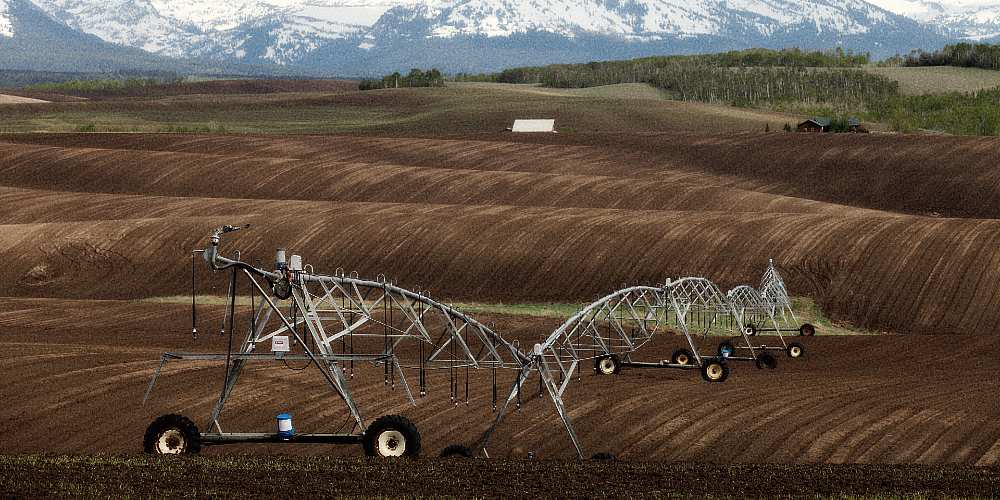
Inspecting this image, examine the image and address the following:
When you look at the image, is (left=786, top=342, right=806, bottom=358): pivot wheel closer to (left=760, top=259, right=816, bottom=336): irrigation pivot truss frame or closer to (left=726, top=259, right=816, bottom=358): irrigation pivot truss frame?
(left=726, top=259, right=816, bottom=358): irrigation pivot truss frame

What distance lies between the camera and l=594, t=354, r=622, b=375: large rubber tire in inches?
1677

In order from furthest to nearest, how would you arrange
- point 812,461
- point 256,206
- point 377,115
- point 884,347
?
point 377,115 < point 256,206 < point 884,347 < point 812,461

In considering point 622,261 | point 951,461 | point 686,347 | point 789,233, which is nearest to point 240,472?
point 951,461

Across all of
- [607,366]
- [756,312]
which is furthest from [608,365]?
[756,312]

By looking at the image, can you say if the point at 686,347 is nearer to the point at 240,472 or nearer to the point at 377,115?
the point at 240,472

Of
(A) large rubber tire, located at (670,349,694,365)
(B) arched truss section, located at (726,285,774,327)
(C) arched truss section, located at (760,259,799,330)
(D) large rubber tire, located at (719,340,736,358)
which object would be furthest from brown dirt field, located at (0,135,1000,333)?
(A) large rubber tire, located at (670,349,694,365)

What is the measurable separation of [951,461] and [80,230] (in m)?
49.9

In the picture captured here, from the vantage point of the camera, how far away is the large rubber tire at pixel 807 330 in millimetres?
52812

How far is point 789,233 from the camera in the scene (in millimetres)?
64938

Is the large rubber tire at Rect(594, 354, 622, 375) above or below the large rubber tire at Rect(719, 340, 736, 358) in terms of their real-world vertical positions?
above

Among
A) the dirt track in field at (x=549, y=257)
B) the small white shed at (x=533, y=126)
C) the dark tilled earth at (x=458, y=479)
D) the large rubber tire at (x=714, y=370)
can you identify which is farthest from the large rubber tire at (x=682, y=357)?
the small white shed at (x=533, y=126)

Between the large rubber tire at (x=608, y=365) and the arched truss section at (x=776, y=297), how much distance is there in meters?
10.2

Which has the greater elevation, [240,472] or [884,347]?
[240,472]

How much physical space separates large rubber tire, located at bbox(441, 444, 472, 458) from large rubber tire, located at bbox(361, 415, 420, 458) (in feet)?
5.38
